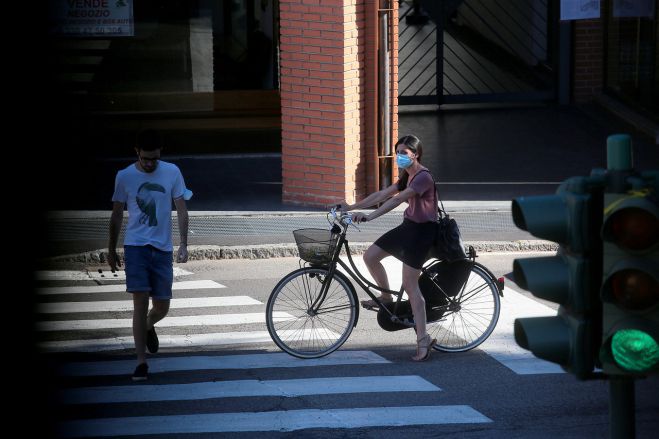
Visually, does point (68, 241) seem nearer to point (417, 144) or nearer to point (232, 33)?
point (417, 144)

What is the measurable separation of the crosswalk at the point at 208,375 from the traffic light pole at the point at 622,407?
13.0ft

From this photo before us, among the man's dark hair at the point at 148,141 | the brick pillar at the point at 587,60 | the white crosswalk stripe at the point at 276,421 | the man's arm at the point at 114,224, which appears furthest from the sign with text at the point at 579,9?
the white crosswalk stripe at the point at 276,421

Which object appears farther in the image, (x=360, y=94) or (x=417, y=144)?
(x=360, y=94)

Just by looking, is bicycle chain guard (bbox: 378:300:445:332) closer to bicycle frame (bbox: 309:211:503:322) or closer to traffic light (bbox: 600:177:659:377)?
bicycle frame (bbox: 309:211:503:322)

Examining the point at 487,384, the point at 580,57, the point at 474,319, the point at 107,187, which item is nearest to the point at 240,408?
the point at 487,384

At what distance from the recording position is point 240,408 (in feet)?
25.3

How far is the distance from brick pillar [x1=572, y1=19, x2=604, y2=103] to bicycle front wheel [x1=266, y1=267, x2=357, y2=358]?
13.2 meters

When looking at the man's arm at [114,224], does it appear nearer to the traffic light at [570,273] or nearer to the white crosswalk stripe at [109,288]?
the white crosswalk stripe at [109,288]

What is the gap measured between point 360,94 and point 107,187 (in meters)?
3.90

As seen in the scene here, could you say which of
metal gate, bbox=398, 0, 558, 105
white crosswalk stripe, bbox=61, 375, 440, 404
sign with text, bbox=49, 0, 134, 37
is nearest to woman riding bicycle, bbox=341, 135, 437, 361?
white crosswalk stripe, bbox=61, 375, 440, 404

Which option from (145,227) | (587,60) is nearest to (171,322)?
(145,227)

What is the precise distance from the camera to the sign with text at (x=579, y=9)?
765 inches

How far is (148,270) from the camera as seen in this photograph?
8383mm

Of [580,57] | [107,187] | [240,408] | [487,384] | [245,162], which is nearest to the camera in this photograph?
[240,408]
